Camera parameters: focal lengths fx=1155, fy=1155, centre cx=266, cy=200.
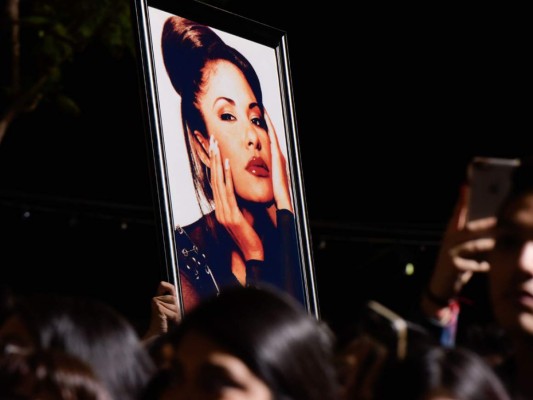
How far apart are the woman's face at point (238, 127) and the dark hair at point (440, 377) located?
5.39ft

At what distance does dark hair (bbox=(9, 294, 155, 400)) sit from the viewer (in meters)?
3.18

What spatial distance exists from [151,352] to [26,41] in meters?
13.3

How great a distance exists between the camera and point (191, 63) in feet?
14.0

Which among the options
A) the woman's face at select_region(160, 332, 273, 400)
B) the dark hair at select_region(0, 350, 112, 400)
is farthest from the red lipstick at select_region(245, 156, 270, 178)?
the woman's face at select_region(160, 332, 273, 400)

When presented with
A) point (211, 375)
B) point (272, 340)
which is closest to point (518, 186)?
point (272, 340)

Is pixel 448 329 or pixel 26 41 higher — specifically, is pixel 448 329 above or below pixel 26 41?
below

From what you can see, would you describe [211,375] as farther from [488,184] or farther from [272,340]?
[488,184]

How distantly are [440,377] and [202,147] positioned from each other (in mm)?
1684

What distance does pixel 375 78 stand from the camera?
1870 centimetres

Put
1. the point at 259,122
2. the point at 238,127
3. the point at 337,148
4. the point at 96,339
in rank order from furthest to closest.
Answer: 1. the point at 337,148
2. the point at 259,122
3. the point at 238,127
4. the point at 96,339

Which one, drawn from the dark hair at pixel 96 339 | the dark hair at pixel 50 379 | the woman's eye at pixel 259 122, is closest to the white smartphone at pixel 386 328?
the dark hair at pixel 50 379

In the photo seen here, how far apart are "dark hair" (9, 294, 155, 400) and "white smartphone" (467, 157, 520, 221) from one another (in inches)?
40.8

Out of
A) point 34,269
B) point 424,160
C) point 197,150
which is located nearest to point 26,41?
point 34,269

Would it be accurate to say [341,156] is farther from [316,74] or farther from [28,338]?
[28,338]
